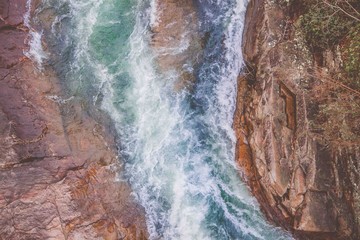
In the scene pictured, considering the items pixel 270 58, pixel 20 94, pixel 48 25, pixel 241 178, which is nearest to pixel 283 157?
pixel 241 178

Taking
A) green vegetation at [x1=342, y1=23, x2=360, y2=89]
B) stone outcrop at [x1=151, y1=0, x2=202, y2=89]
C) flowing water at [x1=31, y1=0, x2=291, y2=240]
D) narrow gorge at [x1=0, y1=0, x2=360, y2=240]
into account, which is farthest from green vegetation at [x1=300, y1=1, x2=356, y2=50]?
stone outcrop at [x1=151, y1=0, x2=202, y2=89]

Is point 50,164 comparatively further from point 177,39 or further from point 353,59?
point 353,59

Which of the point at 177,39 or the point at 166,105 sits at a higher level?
the point at 177,39

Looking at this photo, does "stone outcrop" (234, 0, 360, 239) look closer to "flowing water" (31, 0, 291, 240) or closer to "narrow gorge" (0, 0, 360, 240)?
"narrow gorge" (0, 0, 360, 240)

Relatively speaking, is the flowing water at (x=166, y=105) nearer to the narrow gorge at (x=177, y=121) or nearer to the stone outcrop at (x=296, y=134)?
the narrow gorge at (x=177, y=121)

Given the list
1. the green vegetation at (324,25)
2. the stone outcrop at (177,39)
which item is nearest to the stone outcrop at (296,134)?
the green vegetation at (324,25)

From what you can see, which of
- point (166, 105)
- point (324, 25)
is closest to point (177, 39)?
point (166, 105)
